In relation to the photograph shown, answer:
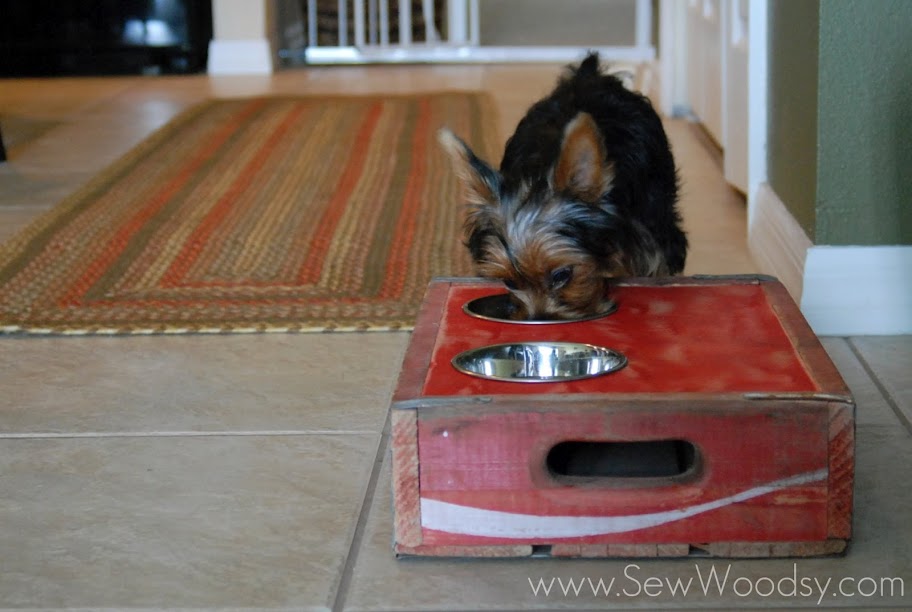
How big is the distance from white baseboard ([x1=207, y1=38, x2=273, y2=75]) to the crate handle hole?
5.70 m

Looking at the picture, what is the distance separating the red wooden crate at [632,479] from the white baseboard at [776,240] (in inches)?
36.5

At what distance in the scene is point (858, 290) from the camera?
2.43m

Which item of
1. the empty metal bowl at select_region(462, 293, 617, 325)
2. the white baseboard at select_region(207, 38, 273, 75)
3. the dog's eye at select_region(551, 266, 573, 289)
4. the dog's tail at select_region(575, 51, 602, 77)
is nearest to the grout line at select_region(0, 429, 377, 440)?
the empty metal bowl at select_region(462, 293, 617, 325)

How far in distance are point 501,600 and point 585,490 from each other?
0.17 m

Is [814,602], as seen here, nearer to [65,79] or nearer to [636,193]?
[636,193]

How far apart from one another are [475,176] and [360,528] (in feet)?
2.24

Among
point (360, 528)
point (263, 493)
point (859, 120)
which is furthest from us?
point (859, 120)

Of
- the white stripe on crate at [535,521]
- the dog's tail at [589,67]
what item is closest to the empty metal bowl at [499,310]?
the white stripe on crate at [535,521]

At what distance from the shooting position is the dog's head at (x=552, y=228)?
1.97 m

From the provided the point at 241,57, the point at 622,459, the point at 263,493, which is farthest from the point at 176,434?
the point at 241,57

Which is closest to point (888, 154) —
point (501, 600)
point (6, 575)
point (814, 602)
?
point (814, 602)

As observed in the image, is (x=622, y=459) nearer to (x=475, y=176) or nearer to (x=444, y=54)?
(x=475, y=176)

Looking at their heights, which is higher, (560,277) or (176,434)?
(560,277)

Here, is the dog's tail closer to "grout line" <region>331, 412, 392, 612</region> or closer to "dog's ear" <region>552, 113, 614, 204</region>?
"dog's ear" <region>552, 113, 614, 204</region>
